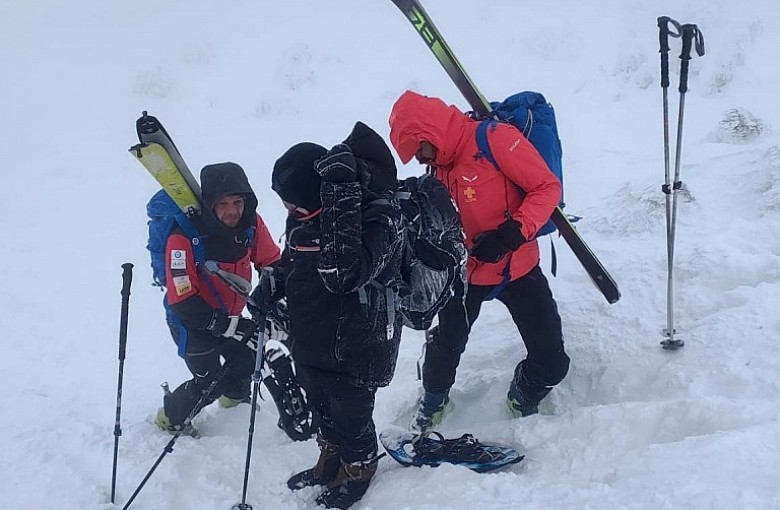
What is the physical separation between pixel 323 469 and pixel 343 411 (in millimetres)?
586

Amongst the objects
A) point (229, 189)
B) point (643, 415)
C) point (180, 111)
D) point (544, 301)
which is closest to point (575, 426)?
point (643, 415)

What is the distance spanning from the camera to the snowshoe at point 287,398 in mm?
4742

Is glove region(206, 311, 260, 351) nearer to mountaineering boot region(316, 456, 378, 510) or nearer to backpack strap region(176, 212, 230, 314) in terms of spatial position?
backpack strap region(176, 212, 230, 314)

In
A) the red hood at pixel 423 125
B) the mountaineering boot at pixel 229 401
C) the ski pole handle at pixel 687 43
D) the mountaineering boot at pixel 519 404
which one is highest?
the ski pole handle at pixel 687 43

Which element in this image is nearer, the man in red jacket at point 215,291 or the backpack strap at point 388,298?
the backpack strap at point 388,298

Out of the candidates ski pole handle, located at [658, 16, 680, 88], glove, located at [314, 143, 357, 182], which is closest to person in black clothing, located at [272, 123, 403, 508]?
glove, located at [314, 143, 357, 182]

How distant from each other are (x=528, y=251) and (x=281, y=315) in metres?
1.63

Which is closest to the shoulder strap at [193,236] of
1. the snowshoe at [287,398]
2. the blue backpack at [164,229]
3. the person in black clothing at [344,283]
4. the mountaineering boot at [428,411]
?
the blue backpack at [164,229]

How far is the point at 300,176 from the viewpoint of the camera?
3.51m

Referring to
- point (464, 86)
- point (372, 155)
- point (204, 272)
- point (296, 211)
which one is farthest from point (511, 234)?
point (204, 272)

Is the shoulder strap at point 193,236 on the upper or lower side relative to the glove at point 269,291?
upper

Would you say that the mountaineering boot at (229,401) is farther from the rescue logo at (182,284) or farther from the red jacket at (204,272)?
the rescue logo at (182,284)

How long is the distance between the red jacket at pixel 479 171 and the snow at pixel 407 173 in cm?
125

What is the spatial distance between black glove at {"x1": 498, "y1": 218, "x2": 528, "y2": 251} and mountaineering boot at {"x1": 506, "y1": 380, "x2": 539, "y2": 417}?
1339 mm
